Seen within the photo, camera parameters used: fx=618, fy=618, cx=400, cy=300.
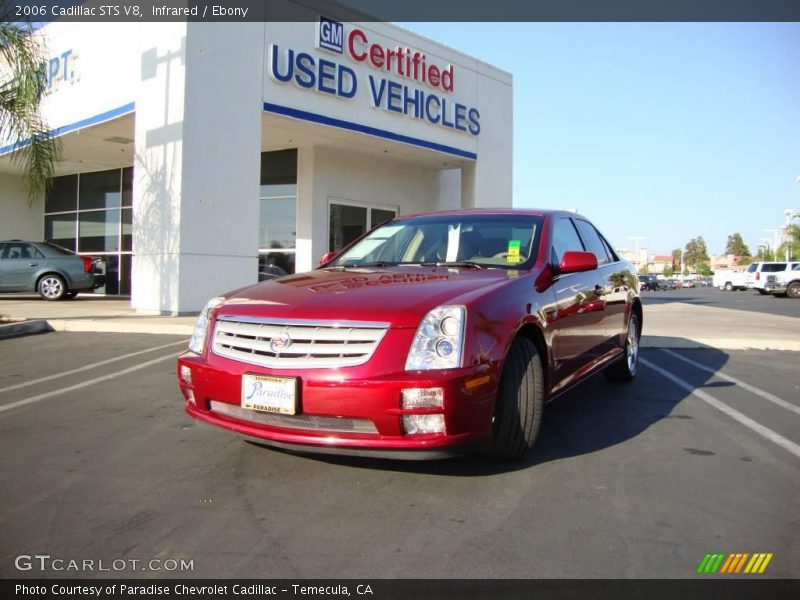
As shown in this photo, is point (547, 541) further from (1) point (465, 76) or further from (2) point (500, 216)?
(1) point (465, 76)

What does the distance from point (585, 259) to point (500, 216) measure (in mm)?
767

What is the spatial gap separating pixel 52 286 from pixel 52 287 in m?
0.02

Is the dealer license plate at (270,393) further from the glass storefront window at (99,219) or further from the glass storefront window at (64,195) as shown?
the glass storefront window at (64,195)

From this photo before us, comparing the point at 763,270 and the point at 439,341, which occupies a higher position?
the point at 763,270

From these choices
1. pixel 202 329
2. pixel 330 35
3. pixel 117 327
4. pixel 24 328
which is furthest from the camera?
pixel 330 35

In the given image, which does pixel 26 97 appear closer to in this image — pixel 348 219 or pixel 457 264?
pixel 348 219

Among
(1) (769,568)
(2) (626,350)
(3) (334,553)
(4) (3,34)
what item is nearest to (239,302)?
(3) (334,553)

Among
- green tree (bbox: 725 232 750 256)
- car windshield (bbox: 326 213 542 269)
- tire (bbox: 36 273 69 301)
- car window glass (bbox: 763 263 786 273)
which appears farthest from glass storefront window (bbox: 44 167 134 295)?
green tree (bbox: 725 232 750 256)

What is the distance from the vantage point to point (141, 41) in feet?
39.3

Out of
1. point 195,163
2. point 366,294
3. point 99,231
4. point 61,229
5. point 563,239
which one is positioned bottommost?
point 366,294

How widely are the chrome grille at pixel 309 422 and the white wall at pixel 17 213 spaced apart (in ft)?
67.7

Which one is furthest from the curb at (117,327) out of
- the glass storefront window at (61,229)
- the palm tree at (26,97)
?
the glass storefront window at (61,229)

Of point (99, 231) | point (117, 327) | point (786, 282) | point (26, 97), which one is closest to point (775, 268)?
point (786, 282)

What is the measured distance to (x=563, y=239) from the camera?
4.58m
